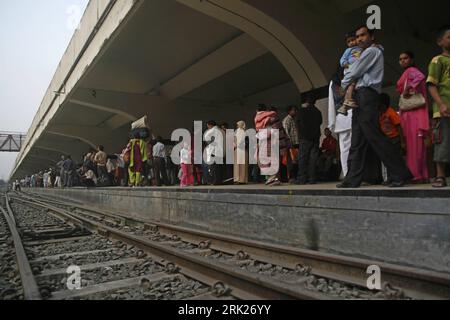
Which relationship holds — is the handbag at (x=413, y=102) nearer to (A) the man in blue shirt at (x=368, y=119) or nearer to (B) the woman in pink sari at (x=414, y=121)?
(B) the woman in pink sari at (x=414, y=121)

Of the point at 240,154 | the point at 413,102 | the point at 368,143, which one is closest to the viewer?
the point at 368,143

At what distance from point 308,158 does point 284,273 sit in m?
3.35

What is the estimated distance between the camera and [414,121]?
4.73 meters

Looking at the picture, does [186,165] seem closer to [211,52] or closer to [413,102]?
[211,52]

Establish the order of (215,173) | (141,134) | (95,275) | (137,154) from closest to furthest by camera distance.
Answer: (95,275) → (215,173) → (137,154) → (141,134)

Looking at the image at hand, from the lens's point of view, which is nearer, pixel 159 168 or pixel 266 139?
pixel 266 139

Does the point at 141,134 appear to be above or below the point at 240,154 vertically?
above

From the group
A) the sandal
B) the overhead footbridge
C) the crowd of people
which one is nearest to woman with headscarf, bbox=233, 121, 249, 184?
the crowd of people

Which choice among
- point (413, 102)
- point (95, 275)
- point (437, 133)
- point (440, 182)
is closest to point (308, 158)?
point (413, 102)

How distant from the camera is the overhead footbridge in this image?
9.48 m

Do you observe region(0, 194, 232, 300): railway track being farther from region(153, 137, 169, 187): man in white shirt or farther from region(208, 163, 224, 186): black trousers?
region(153, 137, 169, 187): man in white shirt

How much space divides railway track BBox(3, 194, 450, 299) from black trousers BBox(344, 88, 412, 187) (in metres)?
1.23

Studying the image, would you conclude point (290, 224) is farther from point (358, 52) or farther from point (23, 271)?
point (23, 271)

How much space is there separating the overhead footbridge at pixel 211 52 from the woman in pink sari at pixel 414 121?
4.81 m
